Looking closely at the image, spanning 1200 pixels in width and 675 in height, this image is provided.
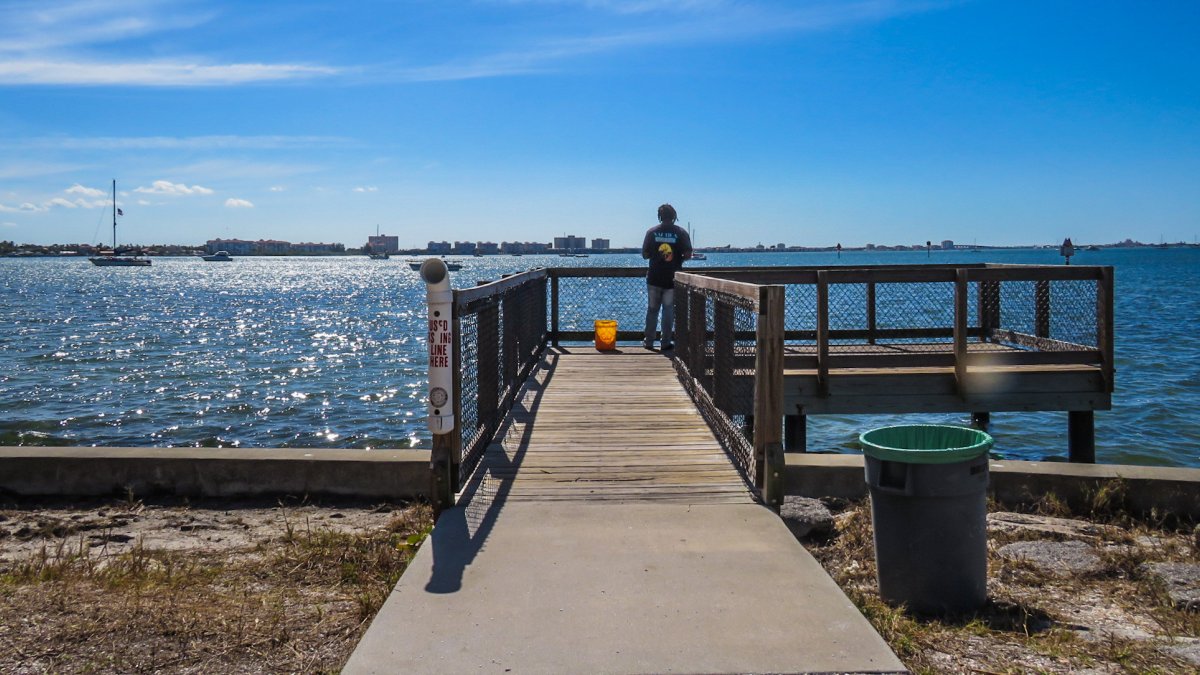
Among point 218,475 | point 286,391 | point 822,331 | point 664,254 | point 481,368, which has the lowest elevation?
point 286,391

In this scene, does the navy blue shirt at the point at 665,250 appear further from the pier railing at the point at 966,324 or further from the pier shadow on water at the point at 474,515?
the pier shadow on water at the point at 474,515

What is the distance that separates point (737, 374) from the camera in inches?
385

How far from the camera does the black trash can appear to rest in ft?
16.4

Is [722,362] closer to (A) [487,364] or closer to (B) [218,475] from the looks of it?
(A) [487,364]

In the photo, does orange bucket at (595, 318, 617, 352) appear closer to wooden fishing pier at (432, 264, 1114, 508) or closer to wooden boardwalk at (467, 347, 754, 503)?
wooden fishing pier at (432, 264, 1114, 508)

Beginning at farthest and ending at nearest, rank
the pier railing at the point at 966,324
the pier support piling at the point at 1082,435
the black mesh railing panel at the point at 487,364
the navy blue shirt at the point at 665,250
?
the navy blue shirt at the point at 665,250 < the pier support piling at the point at 1082,435 < the pier railing at the point at 966,324 < the black mesh railing panel at the point at 487,364

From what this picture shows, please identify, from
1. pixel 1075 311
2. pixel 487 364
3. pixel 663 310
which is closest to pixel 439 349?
pixel 487 364

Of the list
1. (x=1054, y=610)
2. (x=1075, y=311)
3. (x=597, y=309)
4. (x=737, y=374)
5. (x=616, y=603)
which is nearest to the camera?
(x=616, y=603)

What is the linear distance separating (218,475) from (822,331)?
6.21 m

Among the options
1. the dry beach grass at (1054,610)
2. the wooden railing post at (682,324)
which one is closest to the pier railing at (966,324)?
the wooden railing post at (682,324)

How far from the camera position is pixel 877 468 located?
16.9 ft

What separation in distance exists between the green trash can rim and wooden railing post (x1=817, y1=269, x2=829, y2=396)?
4.89m

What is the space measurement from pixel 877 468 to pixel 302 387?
18.1m

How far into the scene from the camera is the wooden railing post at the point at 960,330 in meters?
10.2
